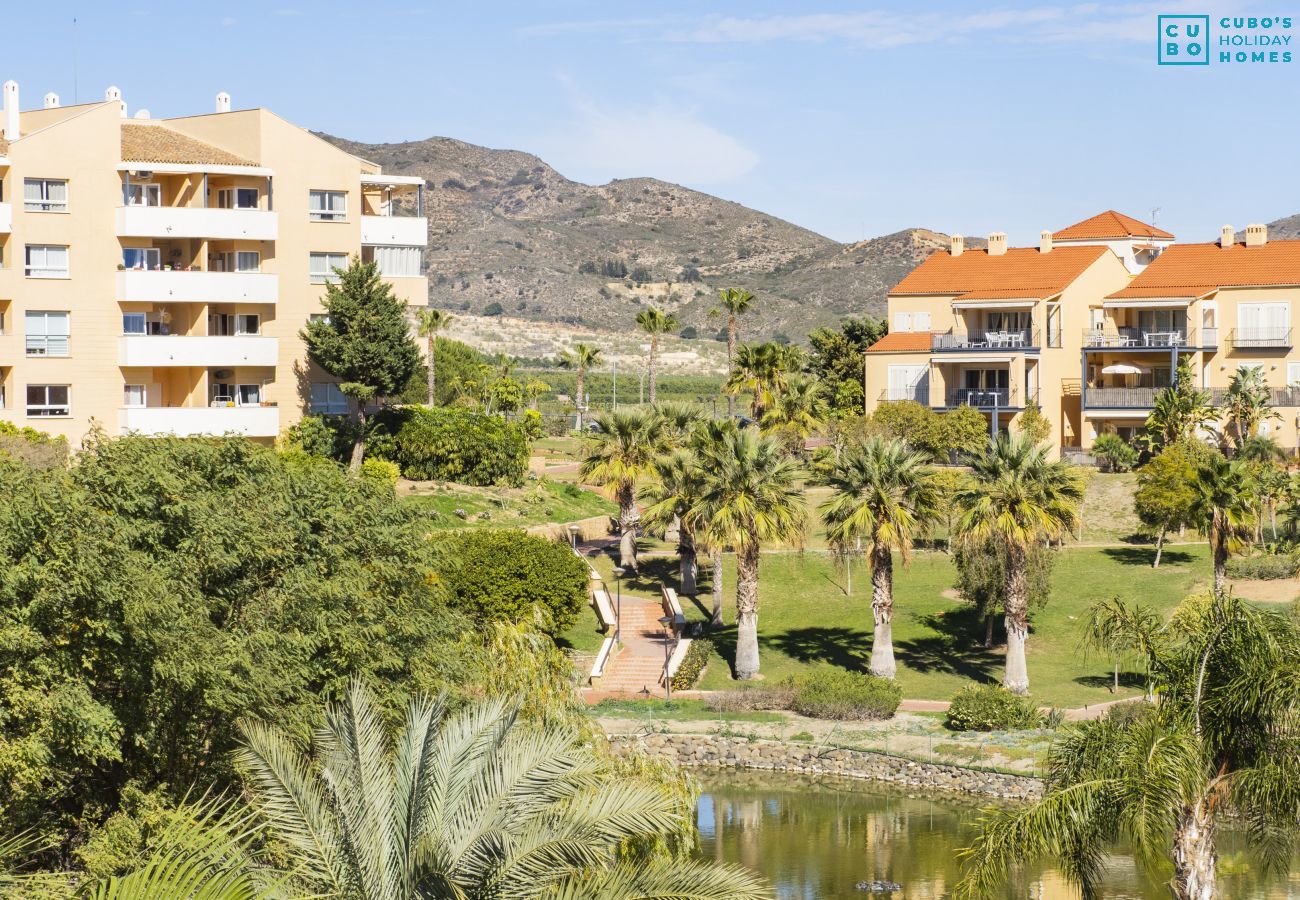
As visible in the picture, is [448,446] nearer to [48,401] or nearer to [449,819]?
[48,401]

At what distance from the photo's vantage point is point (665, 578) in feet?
203

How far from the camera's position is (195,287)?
2354 inches

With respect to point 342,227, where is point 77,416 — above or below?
below

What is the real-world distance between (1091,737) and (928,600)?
3677 cm

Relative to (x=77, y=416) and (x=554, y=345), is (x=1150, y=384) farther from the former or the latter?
(x=554, y=345)

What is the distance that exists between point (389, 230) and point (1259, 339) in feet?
130

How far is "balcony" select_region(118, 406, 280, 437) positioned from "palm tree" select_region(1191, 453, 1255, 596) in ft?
106

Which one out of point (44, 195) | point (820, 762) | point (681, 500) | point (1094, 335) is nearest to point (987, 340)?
point (1094, 335)

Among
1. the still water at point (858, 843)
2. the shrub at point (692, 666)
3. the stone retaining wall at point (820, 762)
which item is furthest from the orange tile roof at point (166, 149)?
the still water at point (858, 843)

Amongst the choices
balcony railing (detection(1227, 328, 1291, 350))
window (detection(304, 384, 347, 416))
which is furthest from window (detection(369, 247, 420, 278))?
balcony railing (detection(1227, 328, 1291, 350))

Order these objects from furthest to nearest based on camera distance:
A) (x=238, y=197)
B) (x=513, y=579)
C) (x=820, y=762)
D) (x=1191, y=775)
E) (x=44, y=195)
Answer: (x=238, y=197) < (x=44, y=195) < (x=513, y=579) < (x=820, y=762) < (x=1191, y=775)

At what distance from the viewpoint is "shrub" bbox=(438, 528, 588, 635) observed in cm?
5147

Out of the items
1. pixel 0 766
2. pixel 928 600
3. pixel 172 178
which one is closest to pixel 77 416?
pixel 172 178

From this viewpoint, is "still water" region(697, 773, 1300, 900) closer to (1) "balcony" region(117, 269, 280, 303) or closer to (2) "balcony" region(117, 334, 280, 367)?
(2) "balcony" region(117, 334, 280, 367)
